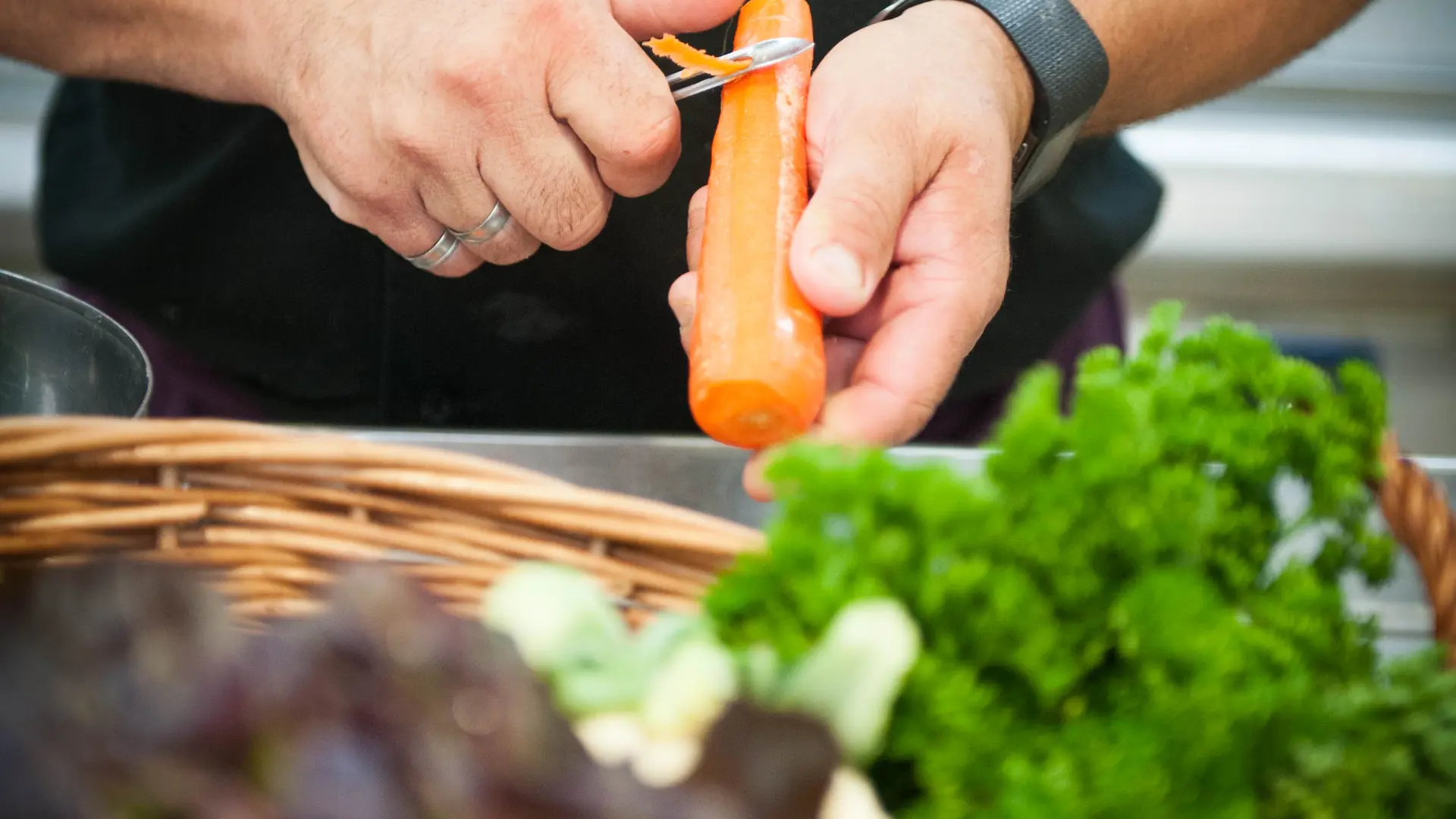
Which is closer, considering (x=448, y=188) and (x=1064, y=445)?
(x=1064, y=445)

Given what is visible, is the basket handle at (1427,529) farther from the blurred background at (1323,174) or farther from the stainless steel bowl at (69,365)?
the blurred background at (1323,174)

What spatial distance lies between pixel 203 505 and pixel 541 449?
0.28 m

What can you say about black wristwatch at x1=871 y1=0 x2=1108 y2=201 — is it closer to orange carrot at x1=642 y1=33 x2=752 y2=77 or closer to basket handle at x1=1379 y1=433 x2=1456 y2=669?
orange carrot at x1=642 y1=33 x2=752 y2=77

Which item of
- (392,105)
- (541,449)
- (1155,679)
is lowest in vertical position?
(541,449)

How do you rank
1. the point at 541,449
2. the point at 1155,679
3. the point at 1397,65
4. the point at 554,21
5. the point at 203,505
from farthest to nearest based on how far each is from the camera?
the point at 1397,65
the point at 541,449
the point at 554,21
the point at 203,505
the point at 1155,679

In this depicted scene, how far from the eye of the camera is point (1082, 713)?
375mm

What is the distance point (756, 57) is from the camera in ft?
2.12

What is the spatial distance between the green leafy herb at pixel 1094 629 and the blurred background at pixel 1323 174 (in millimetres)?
1492

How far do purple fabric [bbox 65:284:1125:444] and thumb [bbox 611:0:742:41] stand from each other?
1.46 ft

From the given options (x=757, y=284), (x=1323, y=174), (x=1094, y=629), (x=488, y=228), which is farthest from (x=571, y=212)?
(x=1323, y=174)

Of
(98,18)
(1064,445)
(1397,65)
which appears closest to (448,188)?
(98,18)

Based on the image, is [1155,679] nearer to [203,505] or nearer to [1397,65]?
[203,505]

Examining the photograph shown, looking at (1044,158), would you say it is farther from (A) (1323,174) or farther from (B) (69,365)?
(A) (1323,174)

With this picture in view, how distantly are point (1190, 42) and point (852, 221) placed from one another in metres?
0.44
